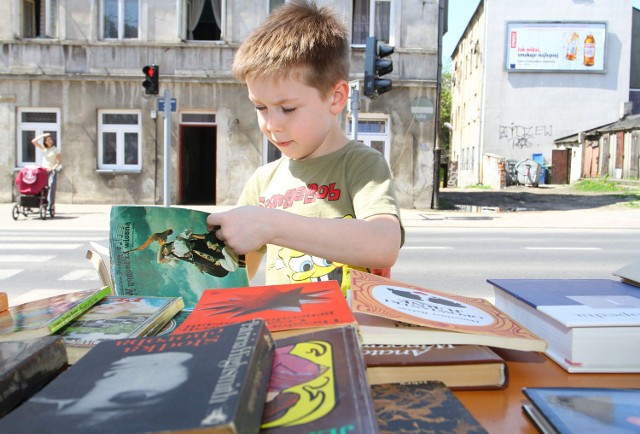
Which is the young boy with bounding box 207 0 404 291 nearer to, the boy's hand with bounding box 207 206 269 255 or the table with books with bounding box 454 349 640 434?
the boy's hand with bounding box 207 206 269 255

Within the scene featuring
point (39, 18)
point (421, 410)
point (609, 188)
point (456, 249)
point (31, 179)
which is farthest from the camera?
point (609, 188)

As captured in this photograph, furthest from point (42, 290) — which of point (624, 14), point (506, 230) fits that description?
point (624, 14)

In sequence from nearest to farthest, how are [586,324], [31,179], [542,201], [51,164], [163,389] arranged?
[163,389] → [586,324] → [31,179] → [51,164] → [542,201]

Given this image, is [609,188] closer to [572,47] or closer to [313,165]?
[572,47]

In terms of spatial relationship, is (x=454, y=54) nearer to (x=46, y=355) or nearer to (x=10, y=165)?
(x=10, y=165)

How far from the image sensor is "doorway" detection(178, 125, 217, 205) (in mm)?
17219

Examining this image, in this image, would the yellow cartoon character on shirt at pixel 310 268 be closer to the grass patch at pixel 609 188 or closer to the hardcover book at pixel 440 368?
the hardcover book at pixel 440 368

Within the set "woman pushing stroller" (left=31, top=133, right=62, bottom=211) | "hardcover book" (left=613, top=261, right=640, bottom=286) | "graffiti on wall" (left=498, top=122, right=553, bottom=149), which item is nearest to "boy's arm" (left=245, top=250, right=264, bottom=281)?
"hardcover book" (left=613, top=261, right=640, bottom=286)

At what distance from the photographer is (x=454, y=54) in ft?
147

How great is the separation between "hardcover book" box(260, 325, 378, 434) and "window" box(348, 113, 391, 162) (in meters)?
15.8

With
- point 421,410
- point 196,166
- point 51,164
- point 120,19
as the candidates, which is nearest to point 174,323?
point 421,410

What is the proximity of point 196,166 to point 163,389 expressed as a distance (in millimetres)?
18458

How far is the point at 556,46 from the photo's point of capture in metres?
28.9

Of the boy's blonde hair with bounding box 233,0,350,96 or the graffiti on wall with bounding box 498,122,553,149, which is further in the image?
the graffiti on wall with bounding box 498,122,553,149
